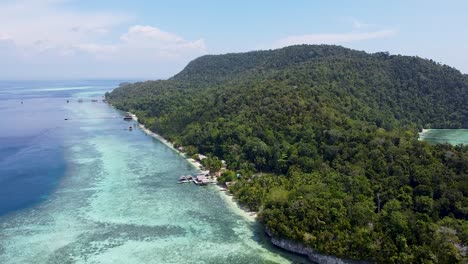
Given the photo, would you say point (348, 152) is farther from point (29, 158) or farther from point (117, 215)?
point (29, 158)

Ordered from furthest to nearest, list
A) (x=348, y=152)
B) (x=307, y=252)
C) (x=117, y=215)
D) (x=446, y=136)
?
(x=446, y=136)
(x=348, y=152)
(x=117, y=215)
(x=307, y=252)

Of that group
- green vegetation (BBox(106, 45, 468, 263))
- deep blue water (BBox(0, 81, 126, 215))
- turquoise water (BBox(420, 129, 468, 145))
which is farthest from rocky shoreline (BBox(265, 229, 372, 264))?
turquoise water (BBox(420, 129, 468, 145))

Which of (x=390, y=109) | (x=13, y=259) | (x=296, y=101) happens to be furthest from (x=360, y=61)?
(x=13, y=259)

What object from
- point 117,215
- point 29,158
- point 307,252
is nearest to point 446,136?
point 307,252

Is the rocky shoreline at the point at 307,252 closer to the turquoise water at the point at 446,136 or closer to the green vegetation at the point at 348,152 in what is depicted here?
the green vegetation at the point at 348,152

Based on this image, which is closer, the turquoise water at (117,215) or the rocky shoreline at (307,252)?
the rocky shoreline at (307,252)

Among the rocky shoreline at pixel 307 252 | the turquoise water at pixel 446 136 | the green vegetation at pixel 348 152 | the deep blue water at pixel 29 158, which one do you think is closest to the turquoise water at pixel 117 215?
the deep blue water at pixel 29 158

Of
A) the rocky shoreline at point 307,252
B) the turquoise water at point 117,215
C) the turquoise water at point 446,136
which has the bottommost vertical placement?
the turquoise water at point 117,215
